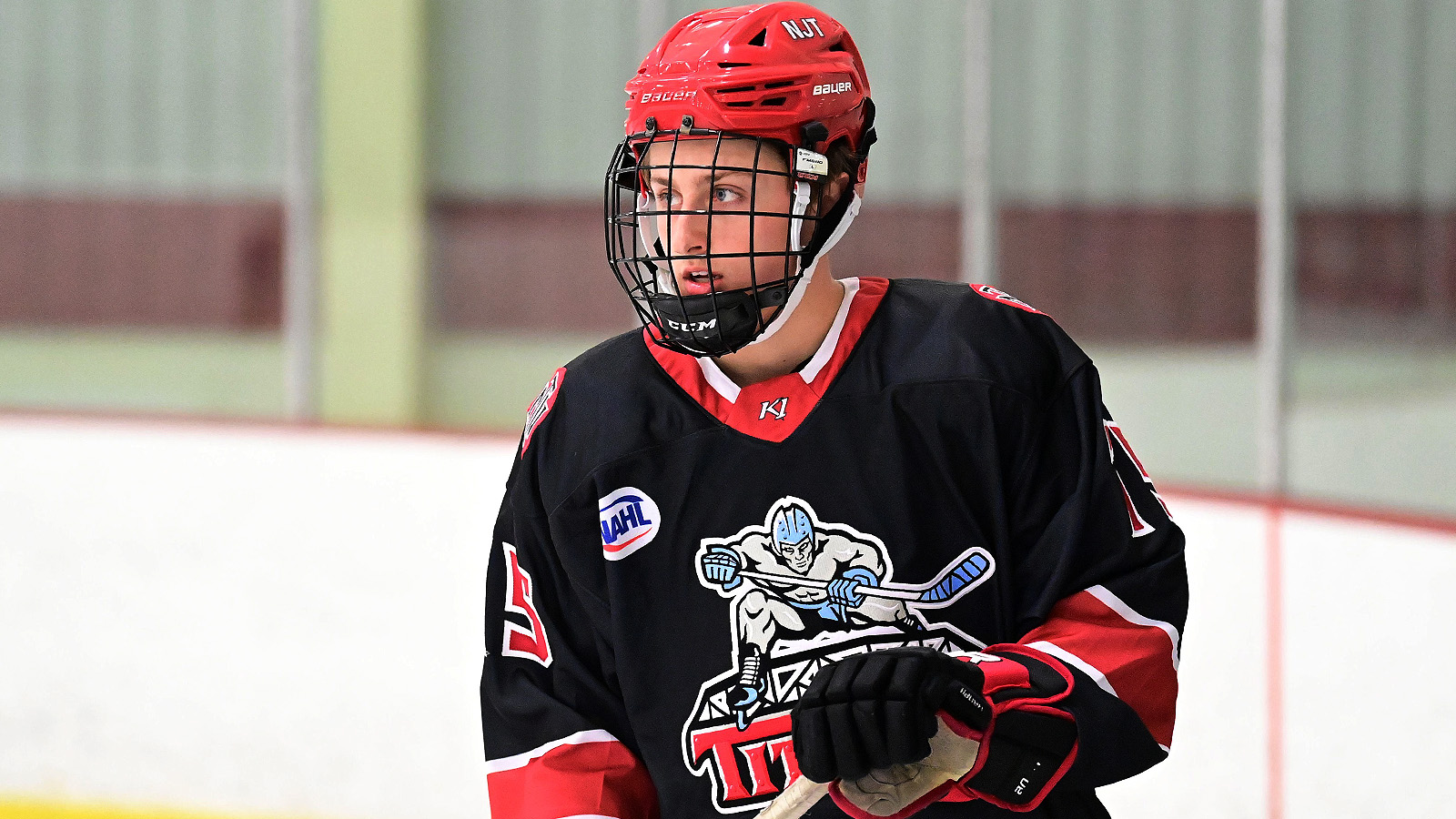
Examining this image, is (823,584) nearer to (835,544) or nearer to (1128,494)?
(835,544)

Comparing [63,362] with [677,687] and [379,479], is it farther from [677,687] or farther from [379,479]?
[677,687]

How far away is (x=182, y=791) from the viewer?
2789 mm

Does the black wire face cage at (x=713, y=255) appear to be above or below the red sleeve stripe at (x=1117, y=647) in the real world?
above

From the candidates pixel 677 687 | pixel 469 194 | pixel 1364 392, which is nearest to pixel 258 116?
pixel 469 194

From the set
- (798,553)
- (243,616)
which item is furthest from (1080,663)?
(243,616)

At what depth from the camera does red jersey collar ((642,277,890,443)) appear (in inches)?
46.8

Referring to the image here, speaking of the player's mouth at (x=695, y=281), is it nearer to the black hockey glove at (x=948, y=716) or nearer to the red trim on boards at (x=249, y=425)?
the black hockey glove at (x=948, y=716)

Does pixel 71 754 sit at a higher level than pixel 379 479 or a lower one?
lower

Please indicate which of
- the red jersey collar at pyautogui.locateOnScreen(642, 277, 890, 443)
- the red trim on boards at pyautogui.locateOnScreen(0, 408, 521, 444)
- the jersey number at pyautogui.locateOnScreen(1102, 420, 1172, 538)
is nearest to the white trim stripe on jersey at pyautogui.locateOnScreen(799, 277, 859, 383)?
the red jersey collar at pyautogui.locateOnScreen(642, 277, 890, 443)

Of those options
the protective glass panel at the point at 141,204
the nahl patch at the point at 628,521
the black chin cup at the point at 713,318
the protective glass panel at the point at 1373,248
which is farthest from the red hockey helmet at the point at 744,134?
the protective glass panel at the point at 141,204

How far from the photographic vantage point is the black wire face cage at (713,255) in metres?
1.12

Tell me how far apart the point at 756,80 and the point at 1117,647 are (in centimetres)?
49

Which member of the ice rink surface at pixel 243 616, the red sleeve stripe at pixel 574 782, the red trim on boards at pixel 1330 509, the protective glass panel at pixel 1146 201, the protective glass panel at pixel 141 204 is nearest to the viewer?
the red sleeve stripe at pixel 574 782

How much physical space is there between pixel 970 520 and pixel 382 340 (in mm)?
2559
